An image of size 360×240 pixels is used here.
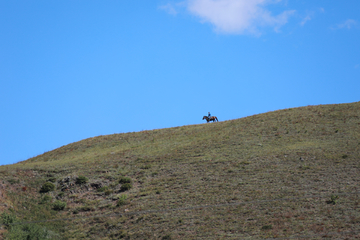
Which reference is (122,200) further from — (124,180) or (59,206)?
(59,206)

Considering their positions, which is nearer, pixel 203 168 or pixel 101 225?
pixel 101 225

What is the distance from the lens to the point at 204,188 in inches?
1454

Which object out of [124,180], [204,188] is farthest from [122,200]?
[204,188]

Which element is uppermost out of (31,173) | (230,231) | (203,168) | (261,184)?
(31,173)

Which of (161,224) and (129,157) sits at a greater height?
(129,157)

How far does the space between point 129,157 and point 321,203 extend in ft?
83.2

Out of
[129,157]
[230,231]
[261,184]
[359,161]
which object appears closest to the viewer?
[230,231]

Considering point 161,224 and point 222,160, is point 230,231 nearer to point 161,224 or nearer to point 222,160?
point 161,224

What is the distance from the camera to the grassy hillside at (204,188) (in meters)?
29.2

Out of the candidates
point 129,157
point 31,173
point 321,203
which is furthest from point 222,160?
point 31,173

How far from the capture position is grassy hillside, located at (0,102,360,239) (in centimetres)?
2920

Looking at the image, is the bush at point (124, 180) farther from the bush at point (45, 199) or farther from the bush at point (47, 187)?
the bush at point (45, 199)

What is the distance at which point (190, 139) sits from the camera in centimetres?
5569

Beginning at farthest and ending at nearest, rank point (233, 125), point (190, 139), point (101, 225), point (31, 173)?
point (233, 125) < point (190, 139) < point (31, 173) < point (101, 225)
